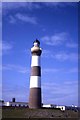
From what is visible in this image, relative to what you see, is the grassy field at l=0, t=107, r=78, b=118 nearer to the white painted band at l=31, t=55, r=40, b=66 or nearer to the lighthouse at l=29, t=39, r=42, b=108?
the lighthouse at l=29, t=39, r=42, b=108

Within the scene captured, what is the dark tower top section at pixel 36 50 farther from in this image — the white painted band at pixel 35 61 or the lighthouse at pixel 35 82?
the white painted band at pixel 35 61

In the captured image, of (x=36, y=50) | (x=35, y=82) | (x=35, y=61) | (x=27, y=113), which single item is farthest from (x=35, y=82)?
(x=36, y=50)

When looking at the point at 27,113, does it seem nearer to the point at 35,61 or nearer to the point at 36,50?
the point at 35,61

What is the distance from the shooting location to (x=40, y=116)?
911 inches

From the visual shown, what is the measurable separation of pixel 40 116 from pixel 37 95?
166 centimetres

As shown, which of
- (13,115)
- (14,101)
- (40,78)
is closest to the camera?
(13,115)

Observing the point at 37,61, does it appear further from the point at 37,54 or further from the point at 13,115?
the point at 13,115

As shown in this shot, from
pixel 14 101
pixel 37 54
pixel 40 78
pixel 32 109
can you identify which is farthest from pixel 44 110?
pixel 14 101

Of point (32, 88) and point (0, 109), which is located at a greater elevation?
point (32, 88)

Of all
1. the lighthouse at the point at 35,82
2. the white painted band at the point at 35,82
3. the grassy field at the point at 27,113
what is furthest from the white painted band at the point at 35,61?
the grassy field at the point at 27,113

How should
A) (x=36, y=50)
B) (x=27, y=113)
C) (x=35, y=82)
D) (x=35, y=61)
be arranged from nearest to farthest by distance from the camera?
(x=27, y=113), (x=35, y=82), (x=35, y=61), (x=36, y=50)

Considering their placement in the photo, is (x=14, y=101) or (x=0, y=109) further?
(x=14, y=101)

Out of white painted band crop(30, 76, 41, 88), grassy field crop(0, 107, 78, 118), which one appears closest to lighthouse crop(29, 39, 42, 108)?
white painted band crop(30, 76, 41, 88)

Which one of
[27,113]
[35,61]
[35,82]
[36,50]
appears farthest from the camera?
[36,50]
